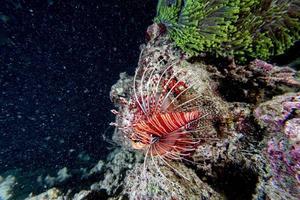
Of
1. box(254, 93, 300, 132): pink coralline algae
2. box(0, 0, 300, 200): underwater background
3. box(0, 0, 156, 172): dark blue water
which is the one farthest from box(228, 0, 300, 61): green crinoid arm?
box(0, 0, 156, 172): dark blue water

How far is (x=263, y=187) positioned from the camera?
2.28 m

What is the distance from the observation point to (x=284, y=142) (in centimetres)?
204

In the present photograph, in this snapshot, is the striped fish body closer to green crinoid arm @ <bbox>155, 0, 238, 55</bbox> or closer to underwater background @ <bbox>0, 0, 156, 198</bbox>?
green crinoid arm @ <bbox>155, 0, 238, 55</bbox>

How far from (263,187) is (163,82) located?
4.65 ft

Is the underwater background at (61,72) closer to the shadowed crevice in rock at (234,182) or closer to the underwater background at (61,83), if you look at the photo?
the underwater background at (61,83)

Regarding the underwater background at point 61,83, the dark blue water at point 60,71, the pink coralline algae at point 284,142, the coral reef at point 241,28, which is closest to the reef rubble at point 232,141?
the pink coralline algae at point 284,142

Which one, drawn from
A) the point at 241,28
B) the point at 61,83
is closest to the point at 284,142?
the point at 241,28

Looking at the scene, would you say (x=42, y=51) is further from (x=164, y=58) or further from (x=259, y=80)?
(x=259, y=80)

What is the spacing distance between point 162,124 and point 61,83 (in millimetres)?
7247

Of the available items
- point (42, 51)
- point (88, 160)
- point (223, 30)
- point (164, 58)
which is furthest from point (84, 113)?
point (223, 30)

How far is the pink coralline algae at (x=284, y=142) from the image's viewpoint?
1937 millimetres

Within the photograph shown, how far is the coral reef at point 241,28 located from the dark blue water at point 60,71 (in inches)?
157

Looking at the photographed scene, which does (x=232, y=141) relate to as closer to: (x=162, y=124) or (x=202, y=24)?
(x=162, y=124)

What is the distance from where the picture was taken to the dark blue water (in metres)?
7.25
